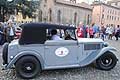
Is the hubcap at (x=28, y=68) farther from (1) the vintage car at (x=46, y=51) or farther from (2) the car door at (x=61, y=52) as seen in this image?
(2) the car door at (x=61, y=52)

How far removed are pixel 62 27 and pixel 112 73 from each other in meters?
2.27

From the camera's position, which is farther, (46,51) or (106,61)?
(106,61)

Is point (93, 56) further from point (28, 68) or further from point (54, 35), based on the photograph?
point (28, 68)

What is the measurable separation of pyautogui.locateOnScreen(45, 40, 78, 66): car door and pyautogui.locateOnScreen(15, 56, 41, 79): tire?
394mm

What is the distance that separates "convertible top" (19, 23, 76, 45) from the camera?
714 centimetres

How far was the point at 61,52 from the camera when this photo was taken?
7.42 meters

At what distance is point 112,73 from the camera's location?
7785 mm

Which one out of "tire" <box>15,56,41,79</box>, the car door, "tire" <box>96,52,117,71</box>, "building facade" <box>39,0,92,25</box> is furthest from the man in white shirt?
"building facade" <box>39,0,92,25</box>

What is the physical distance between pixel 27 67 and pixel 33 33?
3.49 feet

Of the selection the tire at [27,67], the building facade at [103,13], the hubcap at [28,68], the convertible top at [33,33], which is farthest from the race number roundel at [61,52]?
the building facade at [103,13]

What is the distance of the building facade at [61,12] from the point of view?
204ft

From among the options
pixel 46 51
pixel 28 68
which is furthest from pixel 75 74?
pixel 28 68

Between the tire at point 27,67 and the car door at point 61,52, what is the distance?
394mm

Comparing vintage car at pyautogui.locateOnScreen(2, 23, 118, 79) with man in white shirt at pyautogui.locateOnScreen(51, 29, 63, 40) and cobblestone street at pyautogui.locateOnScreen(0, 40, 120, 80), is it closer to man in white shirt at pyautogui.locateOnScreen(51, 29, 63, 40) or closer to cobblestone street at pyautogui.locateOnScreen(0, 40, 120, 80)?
man in white shirt at pyautogui.locateOnScreen(51, 29, 63, 40)
